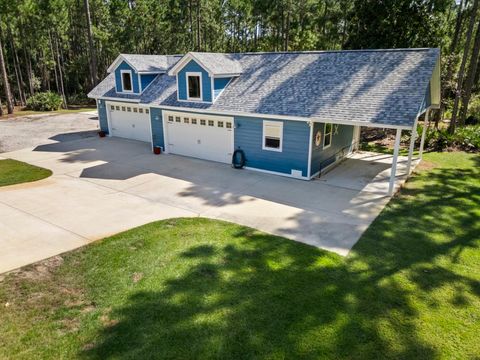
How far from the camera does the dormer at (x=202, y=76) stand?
50.6 feet

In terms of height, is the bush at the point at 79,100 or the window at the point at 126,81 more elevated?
the window at the point at 126,81

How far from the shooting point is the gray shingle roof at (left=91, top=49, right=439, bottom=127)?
12.1 meters

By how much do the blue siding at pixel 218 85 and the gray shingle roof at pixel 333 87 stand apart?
24cm

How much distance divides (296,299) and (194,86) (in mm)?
11984

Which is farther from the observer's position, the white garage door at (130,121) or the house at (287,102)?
the white garage door at (130,121)

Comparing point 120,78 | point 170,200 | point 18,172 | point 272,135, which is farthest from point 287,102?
point 18,172

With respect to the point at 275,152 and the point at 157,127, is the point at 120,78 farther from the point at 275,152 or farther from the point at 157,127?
the point at 275,152

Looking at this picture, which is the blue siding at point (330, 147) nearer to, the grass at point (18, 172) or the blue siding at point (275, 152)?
the blue siding at point (275, 152)

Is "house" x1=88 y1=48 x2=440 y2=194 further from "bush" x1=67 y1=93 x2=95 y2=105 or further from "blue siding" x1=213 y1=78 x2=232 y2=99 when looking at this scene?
"bush" x1=67 y1=93 x2=95 y2=105

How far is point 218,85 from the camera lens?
51.9 feet

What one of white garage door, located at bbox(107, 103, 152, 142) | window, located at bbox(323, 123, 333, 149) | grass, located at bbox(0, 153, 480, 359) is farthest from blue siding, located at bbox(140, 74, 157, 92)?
grass, located at bbox(0, 153, 480, 359)

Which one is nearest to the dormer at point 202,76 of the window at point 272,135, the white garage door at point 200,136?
the white garage door at point 200,136

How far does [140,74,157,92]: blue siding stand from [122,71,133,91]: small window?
0.92 m

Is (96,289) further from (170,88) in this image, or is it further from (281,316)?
(170,88)
